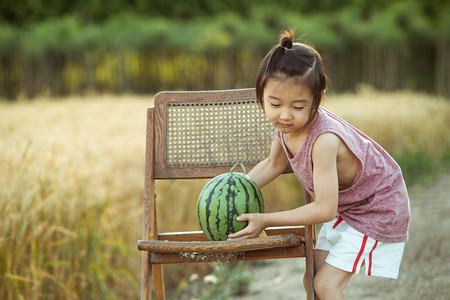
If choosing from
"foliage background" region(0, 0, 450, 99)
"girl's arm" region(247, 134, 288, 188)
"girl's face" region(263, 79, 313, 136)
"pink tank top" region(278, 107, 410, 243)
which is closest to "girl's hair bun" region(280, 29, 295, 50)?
"girl's face" region(263, 79, 313, 136)

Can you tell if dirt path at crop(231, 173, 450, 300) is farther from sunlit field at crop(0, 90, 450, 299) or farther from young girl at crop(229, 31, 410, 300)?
young girl at crop(229, 31, 410, 300)

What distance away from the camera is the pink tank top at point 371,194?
211 cm

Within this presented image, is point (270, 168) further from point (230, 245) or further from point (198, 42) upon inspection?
point (198, 42)

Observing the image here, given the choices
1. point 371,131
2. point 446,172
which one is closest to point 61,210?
point 371,131

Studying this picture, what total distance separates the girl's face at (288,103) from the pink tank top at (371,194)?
129 mm

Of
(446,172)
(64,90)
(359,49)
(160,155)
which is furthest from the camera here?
(359,49)

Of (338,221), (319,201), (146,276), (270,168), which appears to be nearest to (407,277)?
(338,221)

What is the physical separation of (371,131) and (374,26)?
9.32m

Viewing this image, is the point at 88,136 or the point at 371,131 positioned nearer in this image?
the point at 88,136

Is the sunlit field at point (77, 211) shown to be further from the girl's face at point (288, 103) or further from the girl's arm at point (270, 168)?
the girl's face at point (288, 103)

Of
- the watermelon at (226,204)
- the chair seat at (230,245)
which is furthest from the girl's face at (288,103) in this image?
the chair seat at (230,245)

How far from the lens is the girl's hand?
201 cm

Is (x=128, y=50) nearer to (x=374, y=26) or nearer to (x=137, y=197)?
(x=374, y=26)

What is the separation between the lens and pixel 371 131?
6.87 metres
